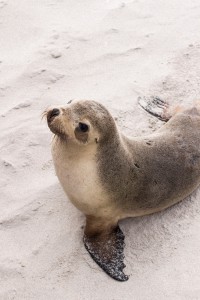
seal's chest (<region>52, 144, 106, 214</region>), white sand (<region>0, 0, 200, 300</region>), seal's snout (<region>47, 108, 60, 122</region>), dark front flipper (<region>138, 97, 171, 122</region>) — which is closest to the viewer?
seal's snout (<region>47, 108, 60, 122</region>)

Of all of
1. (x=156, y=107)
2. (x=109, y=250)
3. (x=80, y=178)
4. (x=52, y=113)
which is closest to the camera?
(x=52, y=113)

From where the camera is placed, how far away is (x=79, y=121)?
317 cm

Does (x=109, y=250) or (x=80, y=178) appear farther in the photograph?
(x=109, y=250)

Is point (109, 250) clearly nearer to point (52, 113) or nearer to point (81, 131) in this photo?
point (81, 131)

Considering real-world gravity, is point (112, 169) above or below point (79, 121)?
below

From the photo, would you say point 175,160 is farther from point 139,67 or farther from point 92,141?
point 139,67

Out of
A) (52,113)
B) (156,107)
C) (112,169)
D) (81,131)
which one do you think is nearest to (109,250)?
(112,169)

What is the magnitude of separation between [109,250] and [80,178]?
2.11 ft

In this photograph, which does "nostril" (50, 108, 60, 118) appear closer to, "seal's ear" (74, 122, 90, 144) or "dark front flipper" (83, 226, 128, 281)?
"seal's ear" (74, 122, 90, 144)

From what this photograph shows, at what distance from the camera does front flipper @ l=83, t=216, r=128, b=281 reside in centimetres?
354

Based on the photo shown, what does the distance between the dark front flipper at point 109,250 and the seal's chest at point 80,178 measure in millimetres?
314

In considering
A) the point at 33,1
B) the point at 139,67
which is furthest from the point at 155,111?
the point at 33,1

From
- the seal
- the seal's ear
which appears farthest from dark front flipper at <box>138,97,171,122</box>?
the seal's ear

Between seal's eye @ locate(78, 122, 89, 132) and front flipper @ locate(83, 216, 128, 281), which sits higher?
seal's eye @ locate(78, 122, 89, 132)
